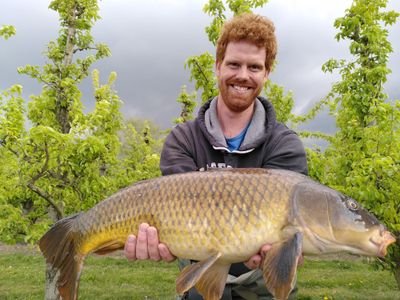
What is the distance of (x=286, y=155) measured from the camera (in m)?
2.69

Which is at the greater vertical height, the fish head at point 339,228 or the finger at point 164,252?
the fish head at point 339,228

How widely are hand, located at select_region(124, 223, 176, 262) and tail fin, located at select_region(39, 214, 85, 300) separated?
0.32 m

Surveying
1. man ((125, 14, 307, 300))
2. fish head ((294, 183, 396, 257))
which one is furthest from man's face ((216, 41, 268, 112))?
fish head ((294, 183, 396, 257))

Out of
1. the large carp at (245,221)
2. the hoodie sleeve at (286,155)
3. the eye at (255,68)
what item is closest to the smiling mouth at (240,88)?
the eye at (255,68)

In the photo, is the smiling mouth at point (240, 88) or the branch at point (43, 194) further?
the branch at point (43, 194)

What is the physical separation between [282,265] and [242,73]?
107 cm

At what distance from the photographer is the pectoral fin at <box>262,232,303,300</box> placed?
205cm

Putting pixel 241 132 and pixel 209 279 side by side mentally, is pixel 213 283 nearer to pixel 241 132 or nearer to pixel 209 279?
pixel 209 279

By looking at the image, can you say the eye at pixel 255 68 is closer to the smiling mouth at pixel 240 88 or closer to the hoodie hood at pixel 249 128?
the smiling mouth at pixel 240 88

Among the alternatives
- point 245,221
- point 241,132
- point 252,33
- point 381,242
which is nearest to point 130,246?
point 245,221

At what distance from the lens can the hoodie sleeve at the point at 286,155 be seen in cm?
269

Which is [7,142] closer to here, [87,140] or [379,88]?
[87,140]

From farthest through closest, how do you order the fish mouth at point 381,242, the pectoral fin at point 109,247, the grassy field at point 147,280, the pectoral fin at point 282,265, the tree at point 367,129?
1. the grassy field at point 147,280
2. the tree at point 367,129
3. the pectoral fin at point 109,247
4. the fish mouth at point 381,242
5. the pectoral fin at point 282,265

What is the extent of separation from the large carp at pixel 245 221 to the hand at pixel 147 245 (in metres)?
0.04
